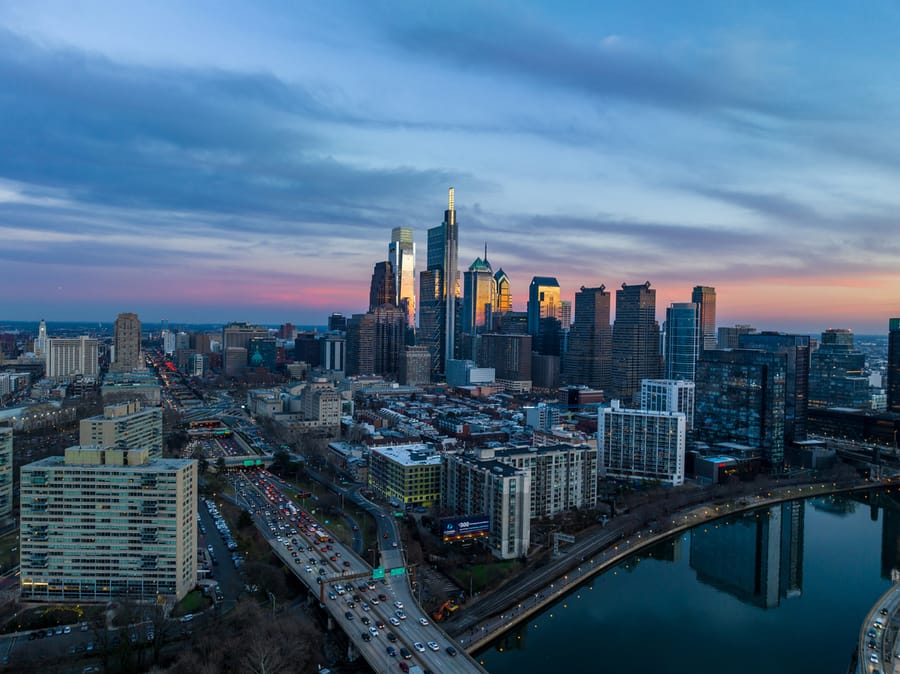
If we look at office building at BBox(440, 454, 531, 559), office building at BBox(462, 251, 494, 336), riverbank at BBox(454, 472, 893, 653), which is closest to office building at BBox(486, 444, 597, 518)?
office building at BBox(440, 454, 531, 559)

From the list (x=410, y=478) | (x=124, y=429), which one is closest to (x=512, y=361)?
(x=410, y=478)

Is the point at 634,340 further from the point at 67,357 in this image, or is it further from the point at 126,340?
the point at 67,357

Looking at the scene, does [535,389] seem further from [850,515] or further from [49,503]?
[49,503]

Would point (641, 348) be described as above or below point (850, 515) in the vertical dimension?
above

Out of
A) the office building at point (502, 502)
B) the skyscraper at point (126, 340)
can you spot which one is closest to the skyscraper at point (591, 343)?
the skyscraper at point (126, 340)

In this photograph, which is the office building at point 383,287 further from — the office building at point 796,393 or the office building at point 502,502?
the office building at point 502,502

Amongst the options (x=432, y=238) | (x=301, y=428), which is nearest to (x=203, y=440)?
(x=301, y=428)
